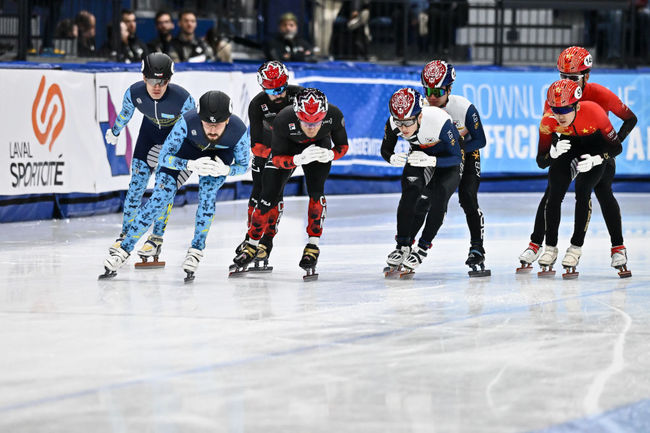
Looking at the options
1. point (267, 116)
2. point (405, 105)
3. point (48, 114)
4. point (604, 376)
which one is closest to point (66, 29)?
point (48, 114)

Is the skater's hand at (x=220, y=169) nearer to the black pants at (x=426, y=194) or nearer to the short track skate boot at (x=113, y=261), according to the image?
the short track skate boot at (x=113, y=261)

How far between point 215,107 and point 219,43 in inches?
307

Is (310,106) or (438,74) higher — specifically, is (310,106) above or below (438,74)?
below

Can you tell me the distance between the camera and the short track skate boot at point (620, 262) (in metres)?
8.73

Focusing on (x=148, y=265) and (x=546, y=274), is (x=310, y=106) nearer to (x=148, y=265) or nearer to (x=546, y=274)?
(x=148, y=265)

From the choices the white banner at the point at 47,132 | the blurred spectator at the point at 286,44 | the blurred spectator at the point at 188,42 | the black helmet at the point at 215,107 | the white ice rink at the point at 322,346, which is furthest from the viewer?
the blurred spectator at the point at 286,44

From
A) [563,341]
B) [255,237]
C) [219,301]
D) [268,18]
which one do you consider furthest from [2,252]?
[268,18]

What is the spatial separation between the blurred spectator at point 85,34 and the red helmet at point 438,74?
22.6 feet

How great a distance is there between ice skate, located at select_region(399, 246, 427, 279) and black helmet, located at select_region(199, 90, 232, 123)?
1723 millimetres

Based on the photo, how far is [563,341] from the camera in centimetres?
623

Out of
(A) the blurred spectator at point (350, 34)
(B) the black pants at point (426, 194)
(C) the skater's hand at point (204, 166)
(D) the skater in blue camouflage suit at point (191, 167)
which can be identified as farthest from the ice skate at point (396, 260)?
(A) the blurred spectator at point (350, 34)

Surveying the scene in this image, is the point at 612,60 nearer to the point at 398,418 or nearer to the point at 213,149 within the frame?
the point at 213,149

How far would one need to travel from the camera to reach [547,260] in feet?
28.8

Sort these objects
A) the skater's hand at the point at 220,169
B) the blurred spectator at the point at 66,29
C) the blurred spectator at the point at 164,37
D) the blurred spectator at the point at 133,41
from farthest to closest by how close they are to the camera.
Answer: the blurred spectator at the point at 164,37 < the blurred spectator at the point at 133,41 < the blurred spectator at the point at 66,29 < the skater's hand at the point at 220,169
